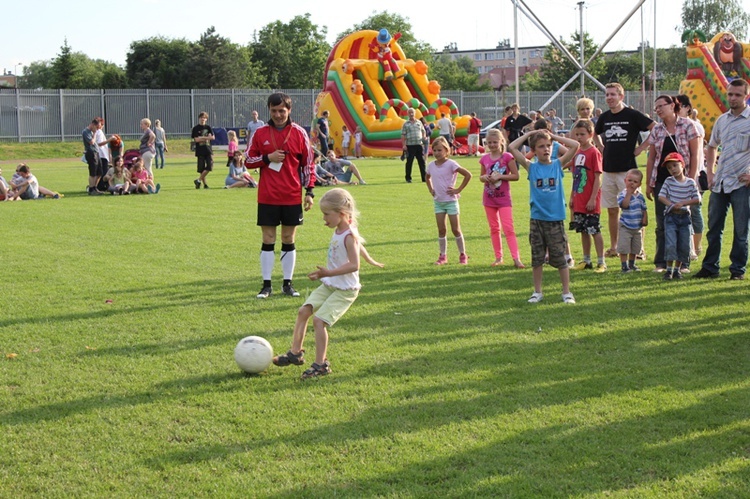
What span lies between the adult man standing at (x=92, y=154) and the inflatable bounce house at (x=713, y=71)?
72.0ft

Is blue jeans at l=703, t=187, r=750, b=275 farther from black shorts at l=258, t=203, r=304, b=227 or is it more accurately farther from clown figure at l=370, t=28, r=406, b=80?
clown figure at l=370, t=28, r=406, b=80

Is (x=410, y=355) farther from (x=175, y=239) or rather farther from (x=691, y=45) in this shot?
(x=691, y=45)

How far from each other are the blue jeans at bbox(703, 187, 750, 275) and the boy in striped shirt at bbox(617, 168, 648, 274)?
0.81m

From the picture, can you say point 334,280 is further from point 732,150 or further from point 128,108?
point 128,108

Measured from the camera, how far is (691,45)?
33812mm

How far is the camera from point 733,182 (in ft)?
30.8

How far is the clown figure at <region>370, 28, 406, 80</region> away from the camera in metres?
36.0

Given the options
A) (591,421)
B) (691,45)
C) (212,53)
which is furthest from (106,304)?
(212,53)

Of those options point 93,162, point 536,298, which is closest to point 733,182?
point 536,298

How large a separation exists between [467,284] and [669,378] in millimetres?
3715

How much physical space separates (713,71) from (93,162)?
919 inches

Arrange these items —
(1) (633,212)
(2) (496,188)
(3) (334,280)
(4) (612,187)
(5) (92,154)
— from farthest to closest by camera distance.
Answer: (5) (92,154), (2) (496,188), (4) (612,187), (1) (633,212), (3) (334,280)

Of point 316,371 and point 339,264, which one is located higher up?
point 339,264

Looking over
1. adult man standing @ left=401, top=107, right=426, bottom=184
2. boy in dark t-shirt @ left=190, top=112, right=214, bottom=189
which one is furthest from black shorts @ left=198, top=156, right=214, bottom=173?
adult man standing @ left=401, top=107, right=426, bottom=184
